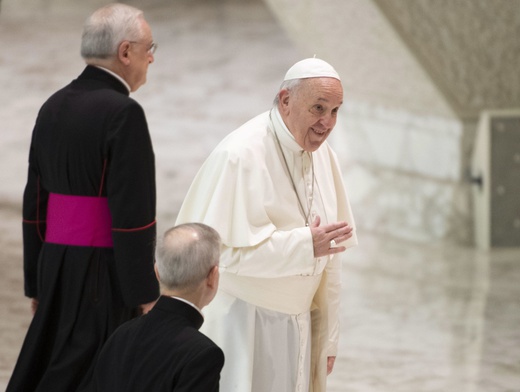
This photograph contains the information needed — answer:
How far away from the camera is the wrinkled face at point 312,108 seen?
3809 mm

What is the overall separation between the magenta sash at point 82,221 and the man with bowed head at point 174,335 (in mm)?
949

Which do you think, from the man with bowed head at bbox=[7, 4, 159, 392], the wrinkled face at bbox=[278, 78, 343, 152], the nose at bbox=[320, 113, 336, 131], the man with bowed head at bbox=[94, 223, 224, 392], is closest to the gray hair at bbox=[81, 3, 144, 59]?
the man with bowed head at bbox=[7, 4, 159, 392]

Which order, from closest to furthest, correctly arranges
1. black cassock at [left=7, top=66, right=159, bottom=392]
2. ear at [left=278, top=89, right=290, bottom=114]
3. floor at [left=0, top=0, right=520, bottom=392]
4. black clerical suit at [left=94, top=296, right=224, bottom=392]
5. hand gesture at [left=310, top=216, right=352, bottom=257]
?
black clerical suit at [left=94, top=296, right=224, bottom=392], hand gesture at [left=310, top=216, right=352, bottom=257], ear at [left=278, top=89, right=290, bottom=114], black cassock at [left=7, top=66, right=159, bottom=392], floor at [left=0, top=0, right=520, bottom=392]

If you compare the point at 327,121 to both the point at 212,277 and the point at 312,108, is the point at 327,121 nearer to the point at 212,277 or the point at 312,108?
the point at 312,108

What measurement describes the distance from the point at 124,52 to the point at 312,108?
756mm

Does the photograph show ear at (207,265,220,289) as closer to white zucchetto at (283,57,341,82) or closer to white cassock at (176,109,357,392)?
white cassock at (176,109,357,392)

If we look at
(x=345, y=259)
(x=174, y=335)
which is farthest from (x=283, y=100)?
(x=345, y=259)

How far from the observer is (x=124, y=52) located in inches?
163

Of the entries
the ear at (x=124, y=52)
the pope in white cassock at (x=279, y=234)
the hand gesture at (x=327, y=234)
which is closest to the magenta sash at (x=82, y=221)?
the pope in white cassock at (x=279, y=234)

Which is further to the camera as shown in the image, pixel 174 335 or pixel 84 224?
pixel 84 224

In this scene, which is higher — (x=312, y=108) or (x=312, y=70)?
(x=312, y=70)

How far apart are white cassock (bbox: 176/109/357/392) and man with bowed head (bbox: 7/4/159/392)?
0.24 metres

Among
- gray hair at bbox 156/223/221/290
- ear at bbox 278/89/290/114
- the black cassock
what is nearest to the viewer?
gray hair at bbox 156/223/221/290

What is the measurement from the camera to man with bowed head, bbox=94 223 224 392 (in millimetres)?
3098
